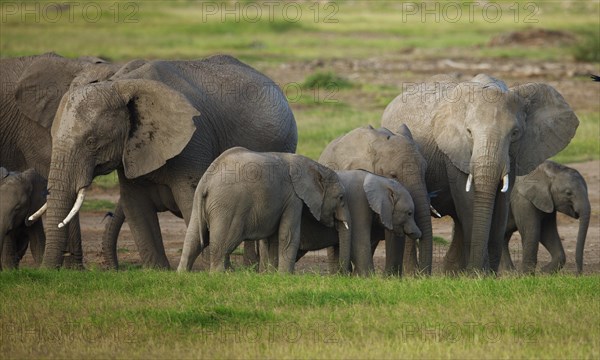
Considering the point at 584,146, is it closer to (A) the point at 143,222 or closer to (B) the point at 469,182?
(B) the point at 469,182

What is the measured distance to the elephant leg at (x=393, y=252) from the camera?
12.9 meters

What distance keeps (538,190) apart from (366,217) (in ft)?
9.41

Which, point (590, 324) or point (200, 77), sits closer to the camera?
point (590, 324)

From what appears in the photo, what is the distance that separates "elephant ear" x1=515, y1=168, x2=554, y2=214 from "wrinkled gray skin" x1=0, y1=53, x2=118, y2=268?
4.64 meters

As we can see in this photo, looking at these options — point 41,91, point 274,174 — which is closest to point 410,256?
point 274,174

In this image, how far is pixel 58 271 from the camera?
1162 centimetres

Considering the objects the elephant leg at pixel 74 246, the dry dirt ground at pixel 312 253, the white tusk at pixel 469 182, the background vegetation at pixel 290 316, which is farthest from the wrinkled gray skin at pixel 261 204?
the elephant leg at pixel 74 246

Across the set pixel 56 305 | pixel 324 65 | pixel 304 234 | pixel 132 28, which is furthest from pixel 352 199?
pixel 132 28

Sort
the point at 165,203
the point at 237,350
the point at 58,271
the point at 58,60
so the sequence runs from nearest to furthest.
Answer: the point at 237,350
the point at 58,271
the point at 165,203
the point at 58,60

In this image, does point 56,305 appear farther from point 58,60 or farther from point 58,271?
point 58,60

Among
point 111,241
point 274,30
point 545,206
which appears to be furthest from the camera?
point 274,30

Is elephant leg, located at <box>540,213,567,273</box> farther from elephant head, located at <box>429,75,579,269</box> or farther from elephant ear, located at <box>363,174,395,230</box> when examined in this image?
elephant ear, located at <box>363,174,395,230</box>

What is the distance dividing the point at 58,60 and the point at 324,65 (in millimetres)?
25142

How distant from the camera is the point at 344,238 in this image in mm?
12297
